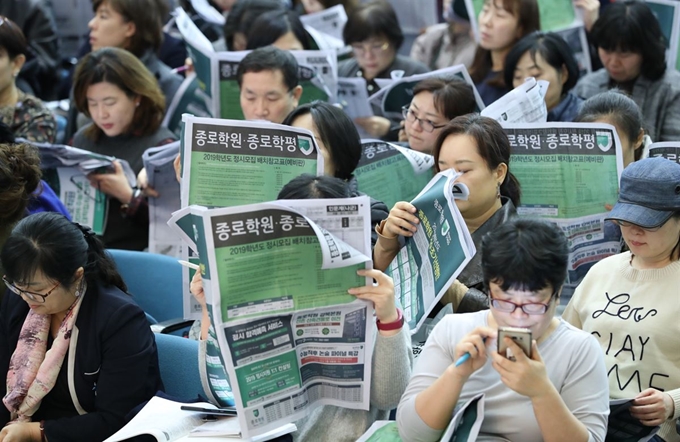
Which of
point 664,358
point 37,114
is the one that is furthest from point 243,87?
point 664,358

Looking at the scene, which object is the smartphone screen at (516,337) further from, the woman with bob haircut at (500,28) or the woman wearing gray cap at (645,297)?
the woman with bob haircut at (500,28)

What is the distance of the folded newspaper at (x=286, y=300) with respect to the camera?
2160 millimetres

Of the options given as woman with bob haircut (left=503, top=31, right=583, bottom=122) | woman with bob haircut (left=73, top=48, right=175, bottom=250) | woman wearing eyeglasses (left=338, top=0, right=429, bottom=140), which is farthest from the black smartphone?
woman wearing eyeglasses (left=338, top=0, right=429, bottom=140)

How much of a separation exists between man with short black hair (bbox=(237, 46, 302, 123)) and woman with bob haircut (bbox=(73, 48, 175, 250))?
0.49 meters

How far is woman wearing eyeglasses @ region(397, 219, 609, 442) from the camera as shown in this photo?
2.00 meters

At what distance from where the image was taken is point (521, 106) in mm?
3434

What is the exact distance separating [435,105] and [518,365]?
70.8 inches

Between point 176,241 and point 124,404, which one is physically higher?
point 176,241

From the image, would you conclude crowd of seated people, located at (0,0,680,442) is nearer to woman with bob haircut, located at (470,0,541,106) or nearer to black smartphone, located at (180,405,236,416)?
woman with bob haircut, located at (470,0,541,106)

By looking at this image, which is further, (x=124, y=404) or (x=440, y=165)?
(x=440, y=165)

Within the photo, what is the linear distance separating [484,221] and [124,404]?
1.16 m

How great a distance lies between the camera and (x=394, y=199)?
11.7 ft

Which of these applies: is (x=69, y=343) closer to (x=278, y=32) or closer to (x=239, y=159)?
(x=239, y=159)

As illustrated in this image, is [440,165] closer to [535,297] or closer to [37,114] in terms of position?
[535,297]
